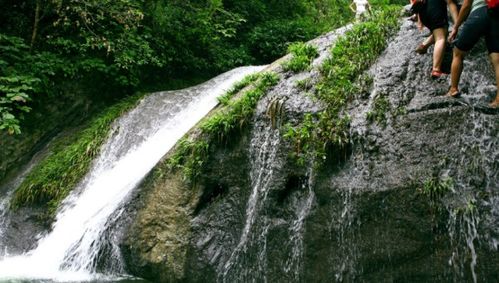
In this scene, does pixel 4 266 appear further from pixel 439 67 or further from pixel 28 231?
pixel 439 67

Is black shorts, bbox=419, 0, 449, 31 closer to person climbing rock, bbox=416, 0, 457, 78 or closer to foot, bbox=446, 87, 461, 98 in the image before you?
person climbing rock, bbox=416, 0, 457, 78

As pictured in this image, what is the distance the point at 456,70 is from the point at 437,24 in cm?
93

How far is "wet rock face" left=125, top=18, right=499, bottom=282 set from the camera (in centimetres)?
566

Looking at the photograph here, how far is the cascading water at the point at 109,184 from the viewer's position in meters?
7.30

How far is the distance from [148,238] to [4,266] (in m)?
2.48

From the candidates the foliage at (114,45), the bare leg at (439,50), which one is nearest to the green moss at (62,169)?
the foliage at (114,45)

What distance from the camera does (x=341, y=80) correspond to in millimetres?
7215

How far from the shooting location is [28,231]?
8.37m

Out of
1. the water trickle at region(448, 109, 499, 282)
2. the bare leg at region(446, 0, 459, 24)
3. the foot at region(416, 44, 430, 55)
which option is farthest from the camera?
the foot at region(416, 44, 430, 55)

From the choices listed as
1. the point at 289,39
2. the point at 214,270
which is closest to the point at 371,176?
the point at 214,270

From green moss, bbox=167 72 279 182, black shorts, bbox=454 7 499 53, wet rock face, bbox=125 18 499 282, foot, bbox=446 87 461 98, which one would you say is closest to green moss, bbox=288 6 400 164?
wet rock face, bbox=125 18 499 282

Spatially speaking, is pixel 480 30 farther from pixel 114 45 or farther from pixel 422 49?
pixel 114 45

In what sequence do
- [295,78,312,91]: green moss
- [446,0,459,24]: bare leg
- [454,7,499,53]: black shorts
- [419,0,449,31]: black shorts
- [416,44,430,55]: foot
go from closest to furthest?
1. [454,7,499,53]: black shorts
2. [419,0,449,31]: black shorts
3. [446,0,459,24]: bare leg
4. [416,44,430,55]: foot
5. [295,78,312,91]: green moss

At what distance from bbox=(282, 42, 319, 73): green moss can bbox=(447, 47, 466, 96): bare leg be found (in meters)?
2.46
